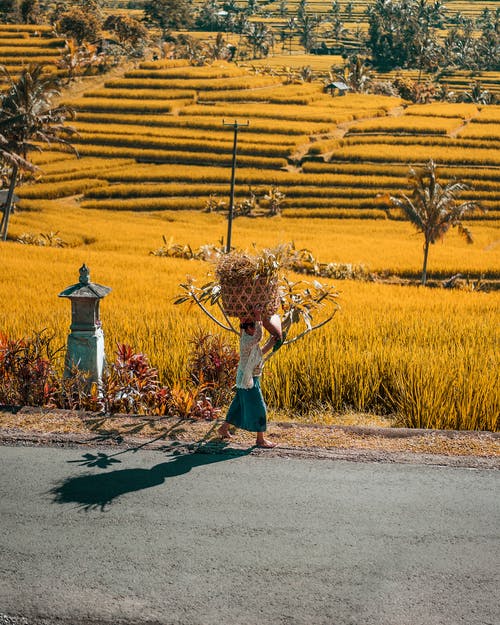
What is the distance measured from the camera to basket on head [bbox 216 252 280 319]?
A: 711cm

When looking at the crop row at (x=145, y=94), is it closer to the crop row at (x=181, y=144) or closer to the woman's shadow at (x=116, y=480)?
the crop row at (x=181, y=144)

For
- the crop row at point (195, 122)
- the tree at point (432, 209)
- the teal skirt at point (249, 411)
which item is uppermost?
the crop row at point (195, 122)

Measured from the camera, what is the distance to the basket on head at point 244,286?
23.3 ft

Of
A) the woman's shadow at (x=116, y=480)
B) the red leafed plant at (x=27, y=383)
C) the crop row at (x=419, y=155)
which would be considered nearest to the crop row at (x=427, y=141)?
the crop row at (x=419, y=155)

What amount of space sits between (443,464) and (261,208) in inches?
1508

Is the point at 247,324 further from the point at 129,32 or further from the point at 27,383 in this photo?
the point at 129,32

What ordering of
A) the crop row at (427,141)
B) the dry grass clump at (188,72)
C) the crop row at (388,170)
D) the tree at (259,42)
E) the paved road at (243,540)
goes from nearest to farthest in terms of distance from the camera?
1. the paved road at (243,540)
2. the crop row at (388,170)
3. the crop row at (427,141)
4. the dry grass clump at (188,72)
5. the tree at (259,42)

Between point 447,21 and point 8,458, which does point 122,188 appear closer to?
point 8,458

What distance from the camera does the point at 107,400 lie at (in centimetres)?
827

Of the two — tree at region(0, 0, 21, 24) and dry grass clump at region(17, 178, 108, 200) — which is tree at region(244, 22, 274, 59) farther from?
dry grass clump at region(17, 178, 108, 200)

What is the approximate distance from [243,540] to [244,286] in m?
2.34

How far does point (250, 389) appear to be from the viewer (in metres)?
7.29

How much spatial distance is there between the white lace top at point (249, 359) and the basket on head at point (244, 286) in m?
0.20

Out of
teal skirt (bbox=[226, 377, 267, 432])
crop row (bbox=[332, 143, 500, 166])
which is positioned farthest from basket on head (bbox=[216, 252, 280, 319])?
crop row (bbox=[332, 143, 500, 166])
